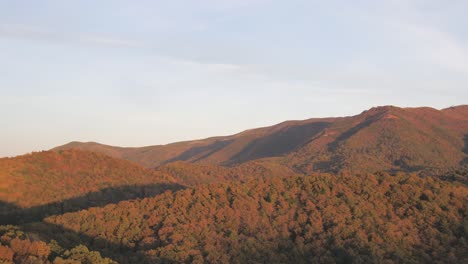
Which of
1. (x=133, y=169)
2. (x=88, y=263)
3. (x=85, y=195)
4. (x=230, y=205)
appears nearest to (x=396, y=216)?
(x=230, y=205)

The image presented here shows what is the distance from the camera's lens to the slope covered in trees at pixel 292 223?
48.3m

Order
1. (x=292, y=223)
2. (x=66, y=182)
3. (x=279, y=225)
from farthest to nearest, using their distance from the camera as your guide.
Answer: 1. (x=66, y=182)
2. (x=292, y=223)
3. (x=279, y=225)

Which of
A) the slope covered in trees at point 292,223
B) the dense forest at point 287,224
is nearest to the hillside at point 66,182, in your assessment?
the dense forest at point 287,224

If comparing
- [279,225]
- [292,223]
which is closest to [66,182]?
[279,225]

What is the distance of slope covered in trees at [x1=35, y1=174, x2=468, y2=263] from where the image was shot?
48.3 metres

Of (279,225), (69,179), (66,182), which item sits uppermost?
(69,179)

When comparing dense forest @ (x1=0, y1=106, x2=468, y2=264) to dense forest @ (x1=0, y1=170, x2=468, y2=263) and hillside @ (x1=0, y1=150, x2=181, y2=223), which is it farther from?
hillside @ (x1=0, y1=150, x2=181, y2=223)

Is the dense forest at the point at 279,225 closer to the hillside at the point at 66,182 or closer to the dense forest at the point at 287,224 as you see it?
the dense forest at the point at 287,224

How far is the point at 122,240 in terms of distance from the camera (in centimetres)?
5584

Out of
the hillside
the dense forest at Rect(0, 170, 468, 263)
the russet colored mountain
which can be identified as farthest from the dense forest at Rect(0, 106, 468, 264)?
the russet colored mountain

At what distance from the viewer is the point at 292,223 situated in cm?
5484

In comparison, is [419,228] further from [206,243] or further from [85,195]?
[85,195]

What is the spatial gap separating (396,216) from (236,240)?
1743 cm

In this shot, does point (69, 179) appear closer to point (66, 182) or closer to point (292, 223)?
point (66, 182)
